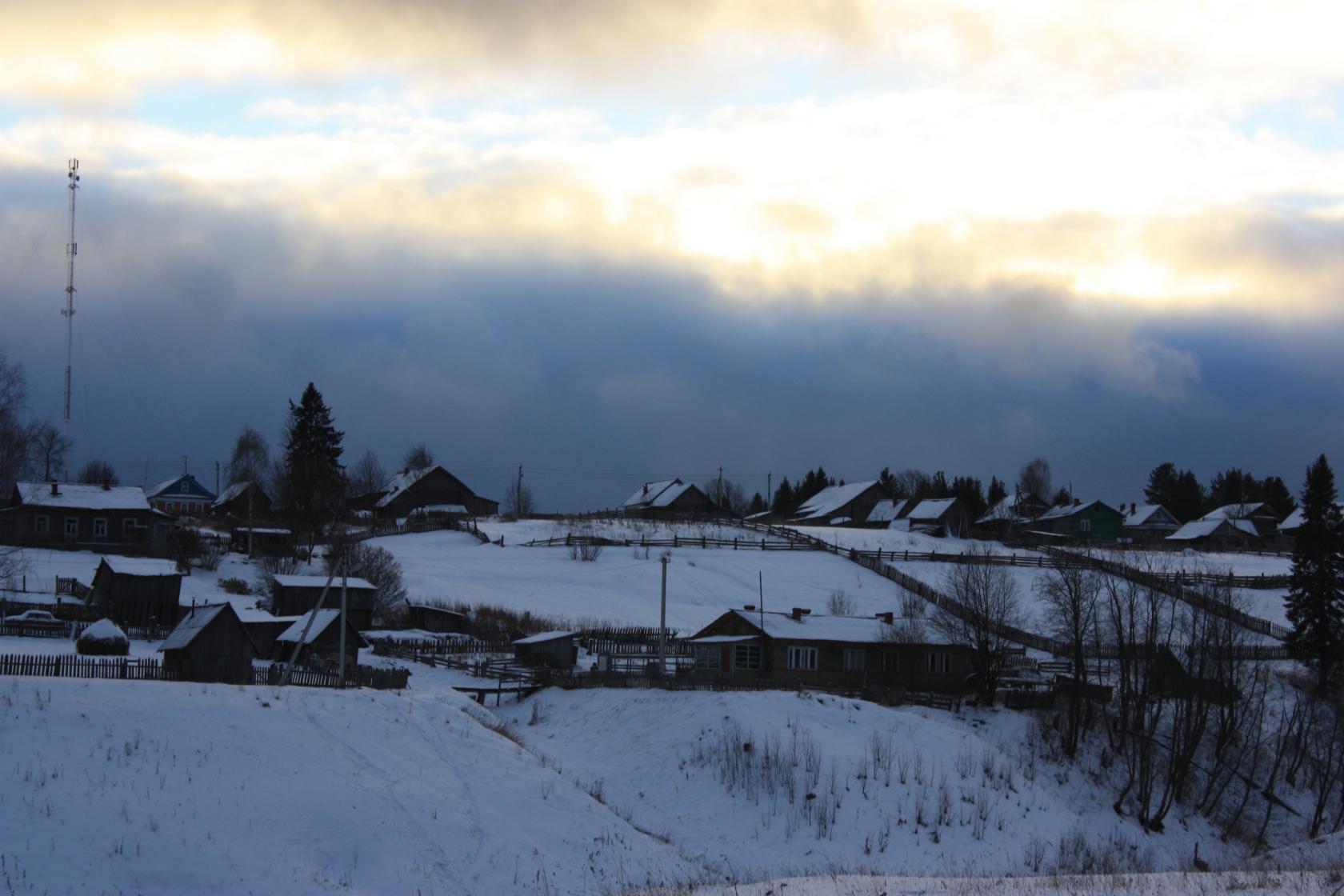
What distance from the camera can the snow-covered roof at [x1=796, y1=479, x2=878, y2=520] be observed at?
131375 mm

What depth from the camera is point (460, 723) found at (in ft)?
113

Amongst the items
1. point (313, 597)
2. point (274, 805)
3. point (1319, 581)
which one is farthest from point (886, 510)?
point (274, 805)

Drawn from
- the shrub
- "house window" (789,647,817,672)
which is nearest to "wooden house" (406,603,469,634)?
the shrub

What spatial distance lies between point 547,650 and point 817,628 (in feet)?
46.6

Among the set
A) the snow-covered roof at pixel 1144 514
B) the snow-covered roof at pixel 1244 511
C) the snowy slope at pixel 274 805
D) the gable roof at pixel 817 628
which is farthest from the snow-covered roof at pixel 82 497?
the snow-covered roof at pixel 1244 511

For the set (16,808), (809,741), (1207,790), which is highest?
(16,808)

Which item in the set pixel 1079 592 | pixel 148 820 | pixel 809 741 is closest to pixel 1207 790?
pixel 1079 592

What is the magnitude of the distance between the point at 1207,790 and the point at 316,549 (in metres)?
61.0

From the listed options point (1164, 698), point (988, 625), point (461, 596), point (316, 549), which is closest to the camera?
point (1164, 698)

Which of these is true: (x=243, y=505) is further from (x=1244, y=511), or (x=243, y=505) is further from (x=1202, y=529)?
(x=1244, y=511)

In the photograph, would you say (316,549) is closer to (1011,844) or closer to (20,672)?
(20,672)

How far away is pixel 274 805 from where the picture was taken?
25.0 meters

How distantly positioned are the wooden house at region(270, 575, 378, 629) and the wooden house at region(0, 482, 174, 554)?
67.3ft

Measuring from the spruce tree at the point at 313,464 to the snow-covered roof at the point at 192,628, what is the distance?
4514cm
